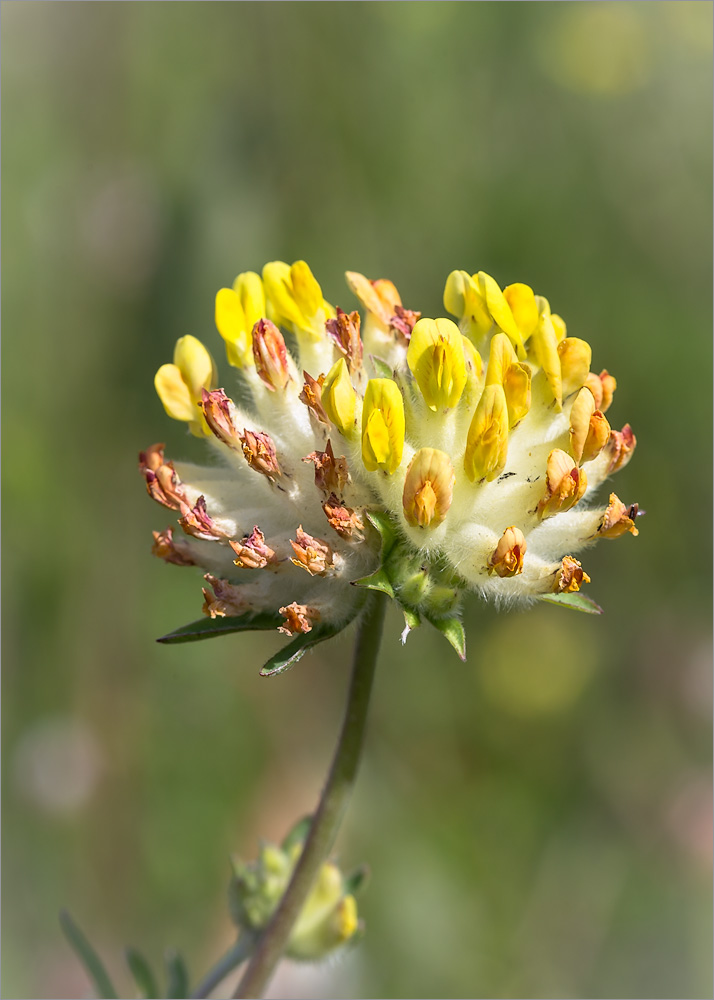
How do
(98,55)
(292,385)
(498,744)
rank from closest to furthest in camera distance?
(292,385) → (498,744) → (98,55)

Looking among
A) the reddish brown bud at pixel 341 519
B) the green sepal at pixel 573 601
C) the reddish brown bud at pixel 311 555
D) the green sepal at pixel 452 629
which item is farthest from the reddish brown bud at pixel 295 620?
the green sepal at pixel 573 601

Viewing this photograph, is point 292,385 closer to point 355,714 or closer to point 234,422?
point 234,422

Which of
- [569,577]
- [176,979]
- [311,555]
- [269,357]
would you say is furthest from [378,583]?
[176,979]

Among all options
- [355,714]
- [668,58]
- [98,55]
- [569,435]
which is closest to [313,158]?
[98,55]

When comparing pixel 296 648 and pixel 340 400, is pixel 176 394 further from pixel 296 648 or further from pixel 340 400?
pixel 296 648

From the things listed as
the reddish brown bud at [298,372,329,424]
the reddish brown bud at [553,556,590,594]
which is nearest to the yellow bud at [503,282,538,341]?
the reddish brown bud at [298,372,329,424]

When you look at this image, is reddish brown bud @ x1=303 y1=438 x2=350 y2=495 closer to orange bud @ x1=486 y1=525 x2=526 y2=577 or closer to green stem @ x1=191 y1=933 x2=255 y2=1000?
orange bud @ x1=486 y1=525 x2=526 y2=577
